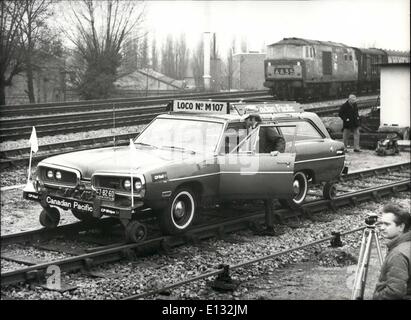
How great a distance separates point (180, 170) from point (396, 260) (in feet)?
12.2

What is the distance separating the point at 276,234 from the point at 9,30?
46.7 ft

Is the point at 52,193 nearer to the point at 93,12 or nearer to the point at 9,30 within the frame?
the point at 9,30

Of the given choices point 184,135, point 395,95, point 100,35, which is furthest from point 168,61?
point 184,135

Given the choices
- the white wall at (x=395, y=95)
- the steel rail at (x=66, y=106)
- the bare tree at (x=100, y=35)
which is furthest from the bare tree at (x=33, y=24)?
the white wall at (x=395, y=95)

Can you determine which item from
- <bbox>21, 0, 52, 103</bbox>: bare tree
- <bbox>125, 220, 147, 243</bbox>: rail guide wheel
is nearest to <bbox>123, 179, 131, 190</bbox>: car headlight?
<bbox>125, 220, 147, 243</bbox>: rail guide wheel

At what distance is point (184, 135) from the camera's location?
8.30 meters

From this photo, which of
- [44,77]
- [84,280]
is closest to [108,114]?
[44,77]

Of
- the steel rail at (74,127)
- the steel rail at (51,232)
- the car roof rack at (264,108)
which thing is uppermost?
the car roof rack at (264,108)

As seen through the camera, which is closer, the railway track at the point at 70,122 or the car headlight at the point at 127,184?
the car headlight at the point at 127,184

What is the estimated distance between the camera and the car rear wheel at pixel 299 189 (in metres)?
9.59

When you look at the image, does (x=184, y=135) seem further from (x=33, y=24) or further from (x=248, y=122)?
(x=33, y=24)

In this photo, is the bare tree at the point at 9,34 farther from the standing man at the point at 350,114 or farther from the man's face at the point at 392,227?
the man's face at the point at 392,227

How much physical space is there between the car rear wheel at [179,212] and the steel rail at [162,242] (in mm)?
123

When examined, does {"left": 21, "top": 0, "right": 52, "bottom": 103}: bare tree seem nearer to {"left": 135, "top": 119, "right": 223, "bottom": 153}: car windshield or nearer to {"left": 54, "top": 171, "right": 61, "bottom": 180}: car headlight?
{"left": 135, "top": 119, "right": 223, "bottom": 153}: car windshield
